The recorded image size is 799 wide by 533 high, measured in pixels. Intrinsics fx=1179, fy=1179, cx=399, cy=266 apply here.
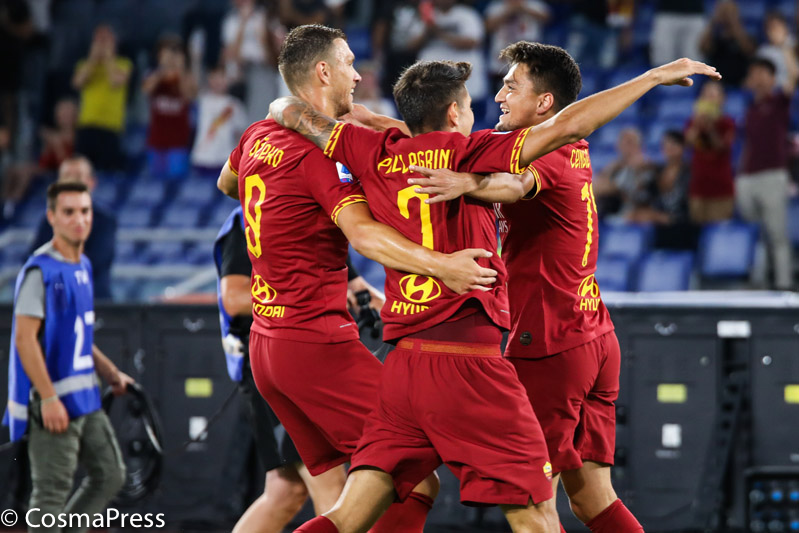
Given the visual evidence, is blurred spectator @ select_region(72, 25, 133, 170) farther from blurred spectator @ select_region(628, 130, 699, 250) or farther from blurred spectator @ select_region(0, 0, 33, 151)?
blurred spectator @ select_region(628, 130, 699, 250)

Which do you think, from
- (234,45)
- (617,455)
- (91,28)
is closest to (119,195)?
(234,45)

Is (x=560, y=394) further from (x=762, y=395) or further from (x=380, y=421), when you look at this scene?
(x=762, y=395)

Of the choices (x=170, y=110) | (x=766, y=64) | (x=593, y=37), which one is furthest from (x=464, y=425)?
(x=593, y=37)

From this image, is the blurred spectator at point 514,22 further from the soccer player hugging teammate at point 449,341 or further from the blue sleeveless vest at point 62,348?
the soccer player hugging teammate at point 449,341

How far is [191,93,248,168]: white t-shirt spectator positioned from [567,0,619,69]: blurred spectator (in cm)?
399

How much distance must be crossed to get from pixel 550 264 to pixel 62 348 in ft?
9.33

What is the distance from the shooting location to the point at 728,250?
1040 centimetres

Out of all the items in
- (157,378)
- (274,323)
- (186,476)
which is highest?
(274,323)

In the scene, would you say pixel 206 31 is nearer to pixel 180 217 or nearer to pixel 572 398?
pixel 180 217

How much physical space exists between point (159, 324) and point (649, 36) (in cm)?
833

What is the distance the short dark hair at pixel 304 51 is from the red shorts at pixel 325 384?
3.69 feet

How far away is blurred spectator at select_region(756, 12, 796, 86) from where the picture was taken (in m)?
11.9

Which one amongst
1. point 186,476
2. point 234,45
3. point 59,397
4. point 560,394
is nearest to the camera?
point 560,394

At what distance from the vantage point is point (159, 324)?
25.9ft
